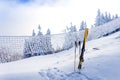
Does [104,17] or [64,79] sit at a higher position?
[104,17]

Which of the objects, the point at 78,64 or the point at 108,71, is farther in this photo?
the point at 78,64

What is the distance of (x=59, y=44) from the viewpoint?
26.5 m

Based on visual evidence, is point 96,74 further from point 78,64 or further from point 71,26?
point 71,26

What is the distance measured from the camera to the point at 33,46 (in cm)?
2386

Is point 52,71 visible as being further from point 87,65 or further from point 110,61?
point 110,61

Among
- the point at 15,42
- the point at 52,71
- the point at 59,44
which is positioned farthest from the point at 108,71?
the point at 59,44

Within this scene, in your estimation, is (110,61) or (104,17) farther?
(104,17)

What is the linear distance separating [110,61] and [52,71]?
→ 2.04m

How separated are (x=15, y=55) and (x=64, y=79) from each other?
51.4 ft

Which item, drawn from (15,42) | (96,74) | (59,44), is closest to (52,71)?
(96,74)

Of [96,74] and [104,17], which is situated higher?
[104,17]

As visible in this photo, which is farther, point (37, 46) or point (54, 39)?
point (54, 39)

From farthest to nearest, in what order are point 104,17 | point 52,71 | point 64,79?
point 104,17 < point 52,71 < point 64,79

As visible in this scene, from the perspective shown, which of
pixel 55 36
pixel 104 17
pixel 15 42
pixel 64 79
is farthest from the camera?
pixel 104 17
